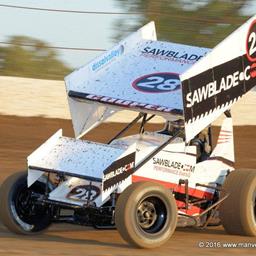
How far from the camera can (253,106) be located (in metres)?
17.2

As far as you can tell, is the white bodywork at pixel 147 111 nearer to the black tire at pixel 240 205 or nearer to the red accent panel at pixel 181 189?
the red accent panel at pixel 181 189

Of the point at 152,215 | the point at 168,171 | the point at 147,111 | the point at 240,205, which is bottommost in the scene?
the point at 152,215

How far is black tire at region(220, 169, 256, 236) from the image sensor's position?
9.52 meters

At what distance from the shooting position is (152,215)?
8.95 meters

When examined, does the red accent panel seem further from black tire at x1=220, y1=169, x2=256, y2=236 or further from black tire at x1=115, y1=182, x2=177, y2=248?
black tire at x1=115, y1=182, x2=177, y2=248

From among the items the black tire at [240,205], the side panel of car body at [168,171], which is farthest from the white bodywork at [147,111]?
the black tire at [240,205]

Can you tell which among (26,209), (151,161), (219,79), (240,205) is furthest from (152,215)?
(219,79)

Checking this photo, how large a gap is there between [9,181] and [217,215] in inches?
90.2

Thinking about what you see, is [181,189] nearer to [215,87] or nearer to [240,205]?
[240,205]

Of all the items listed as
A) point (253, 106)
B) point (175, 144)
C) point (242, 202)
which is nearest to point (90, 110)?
point (175, 144)

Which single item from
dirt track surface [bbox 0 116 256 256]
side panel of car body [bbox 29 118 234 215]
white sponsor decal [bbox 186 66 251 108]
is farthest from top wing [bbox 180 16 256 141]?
dirt track surface [bbox 0 116 256 256]

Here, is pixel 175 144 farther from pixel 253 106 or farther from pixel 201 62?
pixel 253 106

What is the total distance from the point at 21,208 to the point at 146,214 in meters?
1.52

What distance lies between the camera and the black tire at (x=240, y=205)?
9.52 meters
